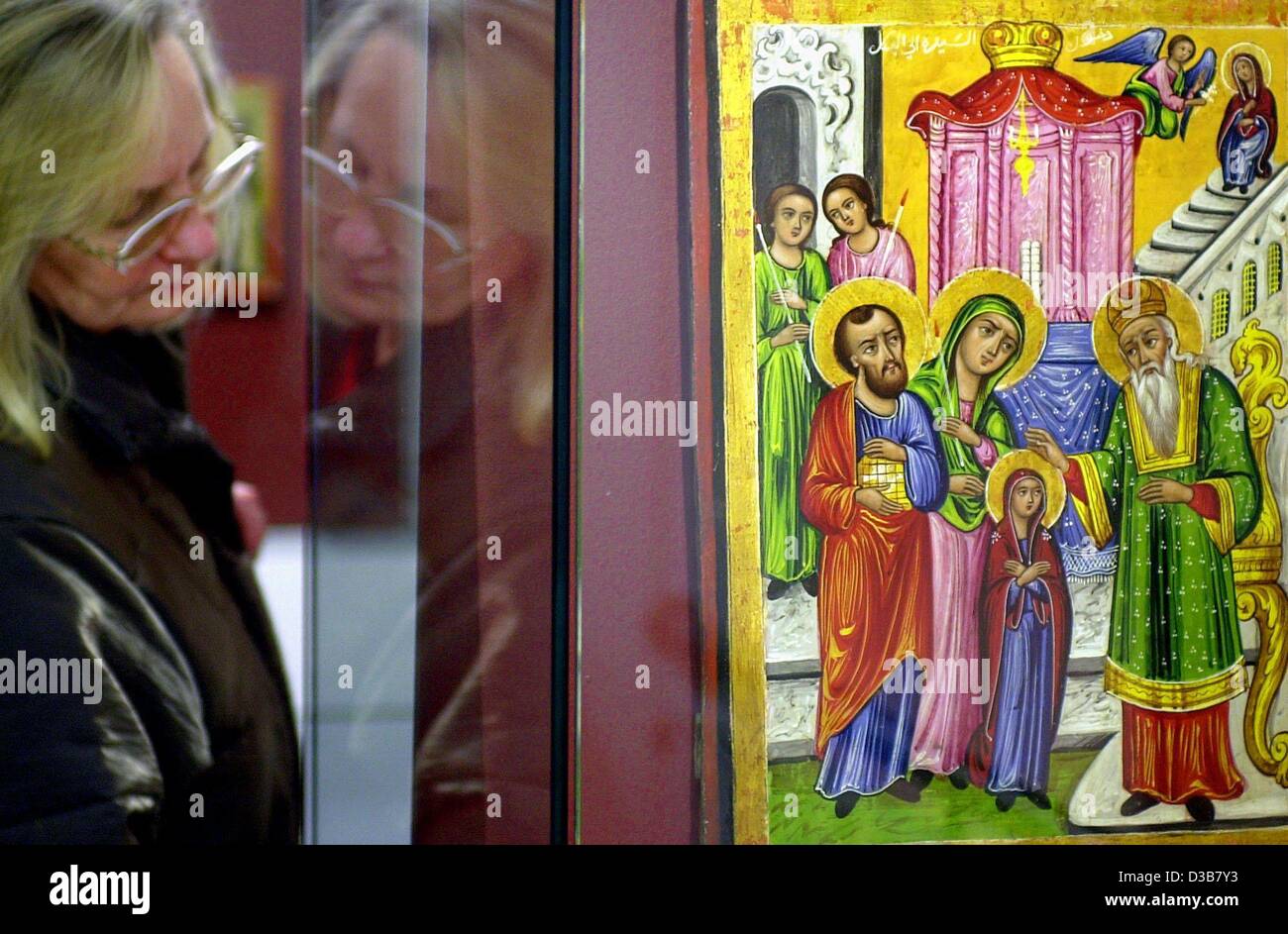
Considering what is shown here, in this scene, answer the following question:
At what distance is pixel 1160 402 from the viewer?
8.45ft

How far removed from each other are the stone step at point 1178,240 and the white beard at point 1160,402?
25 centimetres

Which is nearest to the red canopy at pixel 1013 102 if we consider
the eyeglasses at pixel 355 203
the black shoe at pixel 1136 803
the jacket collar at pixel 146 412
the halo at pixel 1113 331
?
the halo at pixel 1113 331

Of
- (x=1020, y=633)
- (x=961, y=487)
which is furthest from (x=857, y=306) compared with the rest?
(x=1020, y=633)

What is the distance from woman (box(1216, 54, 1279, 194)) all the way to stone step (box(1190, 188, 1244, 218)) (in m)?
0.02

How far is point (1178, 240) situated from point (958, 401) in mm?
621

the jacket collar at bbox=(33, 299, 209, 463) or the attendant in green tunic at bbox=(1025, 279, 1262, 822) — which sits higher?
the jacket collar at bbox=(33, 299, 209, 463)

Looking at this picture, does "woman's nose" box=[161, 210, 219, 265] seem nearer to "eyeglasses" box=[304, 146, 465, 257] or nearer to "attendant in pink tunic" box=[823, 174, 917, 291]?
"eyeglasses" box=[304, 146, 465, 257]

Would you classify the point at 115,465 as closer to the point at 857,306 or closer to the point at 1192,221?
the point at 857,306

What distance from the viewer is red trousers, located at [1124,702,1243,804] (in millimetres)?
2576

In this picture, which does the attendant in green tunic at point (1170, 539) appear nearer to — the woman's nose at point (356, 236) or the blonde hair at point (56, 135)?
the woman's nose at point (356, 236)

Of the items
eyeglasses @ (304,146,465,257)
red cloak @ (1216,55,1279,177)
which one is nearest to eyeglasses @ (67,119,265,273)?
eyeglasses @ (304,146,465,257)

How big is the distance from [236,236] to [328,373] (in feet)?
1.18

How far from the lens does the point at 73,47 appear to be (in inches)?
95.8

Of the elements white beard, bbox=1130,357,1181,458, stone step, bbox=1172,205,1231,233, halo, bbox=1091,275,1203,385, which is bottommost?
white beard, bbox=1130,357,1181,458
